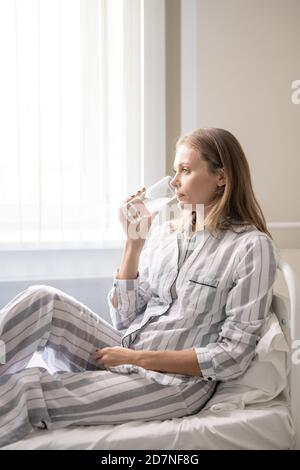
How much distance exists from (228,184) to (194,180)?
0.31 feet

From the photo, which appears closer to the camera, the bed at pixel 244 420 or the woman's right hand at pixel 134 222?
the bed at pixel 244 420

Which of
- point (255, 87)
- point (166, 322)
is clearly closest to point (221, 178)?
point (166, 322)

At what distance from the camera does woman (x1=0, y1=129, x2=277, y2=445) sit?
4.11ft

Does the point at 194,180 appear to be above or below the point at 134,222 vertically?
above

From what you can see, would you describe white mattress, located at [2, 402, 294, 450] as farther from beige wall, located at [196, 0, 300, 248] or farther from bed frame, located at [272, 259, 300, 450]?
beige wall, located at [196, 0, 300, 248]

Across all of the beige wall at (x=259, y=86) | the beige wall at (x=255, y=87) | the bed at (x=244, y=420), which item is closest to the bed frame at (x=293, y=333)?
the bed at (x=244, y=420)

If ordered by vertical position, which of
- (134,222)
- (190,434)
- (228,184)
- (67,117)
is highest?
(67,117)

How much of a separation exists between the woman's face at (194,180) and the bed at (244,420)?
0.29 m

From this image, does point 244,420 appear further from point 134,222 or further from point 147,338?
point 134,222

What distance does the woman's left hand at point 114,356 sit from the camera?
4.51 ft

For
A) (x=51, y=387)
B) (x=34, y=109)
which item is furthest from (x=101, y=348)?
(x=34, y=109)

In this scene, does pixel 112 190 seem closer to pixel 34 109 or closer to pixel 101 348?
pixel 34 109

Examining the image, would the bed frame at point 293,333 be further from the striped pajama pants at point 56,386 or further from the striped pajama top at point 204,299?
the striped pajama pants at point 56,386

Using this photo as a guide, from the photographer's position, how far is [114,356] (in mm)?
1386
